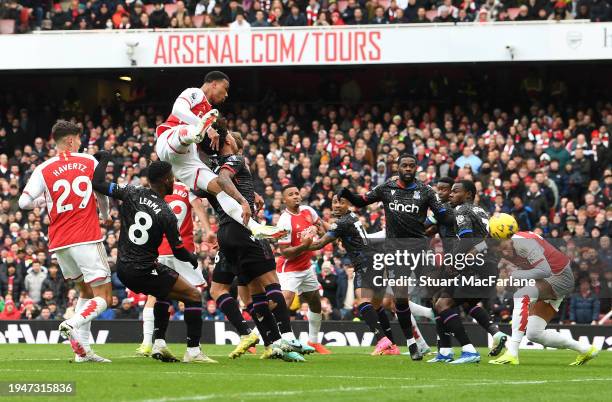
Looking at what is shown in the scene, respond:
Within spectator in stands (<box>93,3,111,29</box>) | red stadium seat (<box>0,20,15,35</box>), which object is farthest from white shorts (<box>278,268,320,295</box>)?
red stadium seat (<box>0,20,15,35</box>)

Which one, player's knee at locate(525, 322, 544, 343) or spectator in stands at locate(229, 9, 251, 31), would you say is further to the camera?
spectator in stands at locate(229, 9, 251, 31)

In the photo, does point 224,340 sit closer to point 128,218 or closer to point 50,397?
point 128,218

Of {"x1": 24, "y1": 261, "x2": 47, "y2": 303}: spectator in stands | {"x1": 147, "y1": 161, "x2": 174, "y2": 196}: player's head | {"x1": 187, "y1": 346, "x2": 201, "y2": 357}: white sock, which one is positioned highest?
{"x1": 147, "y1": 161, "x2": 174, "y2": 196}: player's head

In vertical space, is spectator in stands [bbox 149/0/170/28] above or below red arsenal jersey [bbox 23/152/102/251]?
above

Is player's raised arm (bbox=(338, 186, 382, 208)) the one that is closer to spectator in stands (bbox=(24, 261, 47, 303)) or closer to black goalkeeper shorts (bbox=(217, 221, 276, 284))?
black goalkeeper shorts (bbox=(217, 221, 276, 284))

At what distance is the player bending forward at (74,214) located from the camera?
539 inches

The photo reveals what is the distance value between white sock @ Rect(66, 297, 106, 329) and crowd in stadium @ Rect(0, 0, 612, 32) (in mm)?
20462

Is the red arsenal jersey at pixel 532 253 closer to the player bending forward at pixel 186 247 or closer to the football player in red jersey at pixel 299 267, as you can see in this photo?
the player bending forward at pixel 186 247

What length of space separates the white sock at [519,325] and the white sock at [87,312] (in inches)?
196

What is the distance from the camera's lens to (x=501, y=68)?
35656mm

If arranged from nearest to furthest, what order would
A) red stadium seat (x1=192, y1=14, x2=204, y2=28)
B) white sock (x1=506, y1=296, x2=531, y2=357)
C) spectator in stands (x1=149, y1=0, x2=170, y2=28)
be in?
1. white sock (x1=506, y1=296, x2=531, y2=357)
2. spectator in stands (x1=149, y1=0, x2=170, y2=28)
3. red stadium seat (x1=192, y1=14, x2=204, y2=28)

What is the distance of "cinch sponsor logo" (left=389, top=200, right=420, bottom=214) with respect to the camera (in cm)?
1510

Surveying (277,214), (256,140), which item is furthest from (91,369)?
(256,140)

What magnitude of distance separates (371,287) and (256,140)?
580 inches
